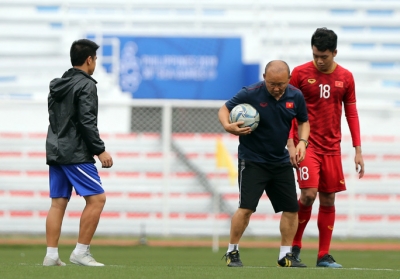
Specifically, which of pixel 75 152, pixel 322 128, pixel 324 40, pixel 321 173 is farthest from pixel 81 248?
pixel 324 40

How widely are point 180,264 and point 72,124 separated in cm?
229

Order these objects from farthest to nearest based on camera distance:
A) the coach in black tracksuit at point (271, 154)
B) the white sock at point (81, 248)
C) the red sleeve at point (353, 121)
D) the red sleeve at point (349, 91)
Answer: the red sleeve at point (353, 121) < the red sleeve at point (349, 91) < the coach in black tracksuit at point (271, 154) < the white sock at point (81, 248)

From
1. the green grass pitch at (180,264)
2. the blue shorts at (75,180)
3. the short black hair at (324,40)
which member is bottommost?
the green grass pitch at (180,264)

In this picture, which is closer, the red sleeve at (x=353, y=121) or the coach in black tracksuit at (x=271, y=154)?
the coach in black tracksuit at (x=271, y=154)

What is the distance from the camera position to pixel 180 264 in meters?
9.30

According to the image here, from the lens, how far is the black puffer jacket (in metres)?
7.58

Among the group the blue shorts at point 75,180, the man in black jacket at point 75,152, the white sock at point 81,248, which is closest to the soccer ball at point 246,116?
the man in black jacket at point 75,152

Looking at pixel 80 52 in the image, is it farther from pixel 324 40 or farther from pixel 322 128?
pixel 322 128

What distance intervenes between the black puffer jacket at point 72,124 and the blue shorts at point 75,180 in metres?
0.07

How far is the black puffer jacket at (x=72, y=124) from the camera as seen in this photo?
7.58 meters

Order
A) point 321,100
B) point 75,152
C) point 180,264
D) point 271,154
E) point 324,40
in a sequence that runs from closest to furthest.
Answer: point 75,152 → point 271,154 → point 324,40 → point 321,100 → point 180,264

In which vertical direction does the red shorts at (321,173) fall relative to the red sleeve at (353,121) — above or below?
below

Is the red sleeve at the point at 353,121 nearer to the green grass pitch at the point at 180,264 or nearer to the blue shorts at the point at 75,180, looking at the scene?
the green grass pitch at the point at 180,264

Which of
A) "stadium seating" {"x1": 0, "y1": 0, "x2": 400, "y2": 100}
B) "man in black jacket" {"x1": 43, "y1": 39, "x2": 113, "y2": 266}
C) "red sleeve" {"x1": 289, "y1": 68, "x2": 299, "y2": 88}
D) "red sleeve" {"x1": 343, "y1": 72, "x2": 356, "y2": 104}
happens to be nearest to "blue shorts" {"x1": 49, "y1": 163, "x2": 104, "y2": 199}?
"man in black jacket" {"x1": 43, "y1": 39, "x2": 113, "y2": 266}
